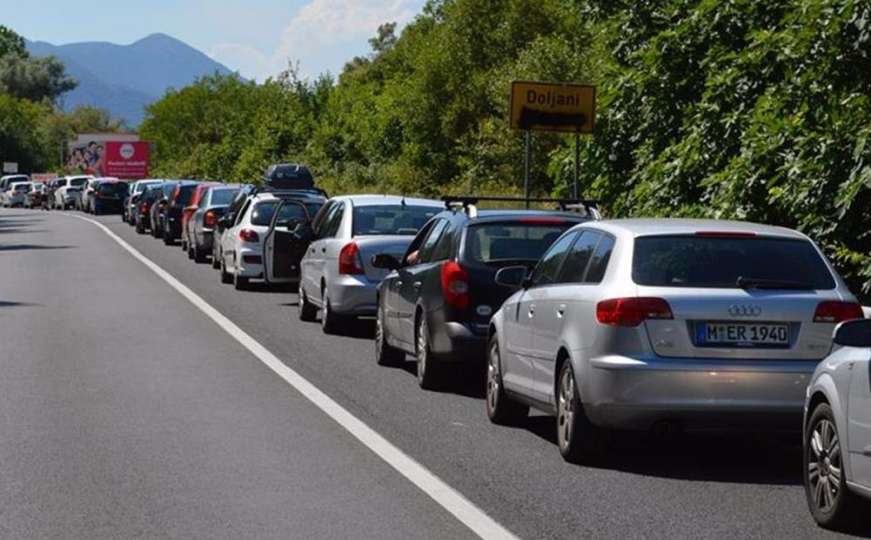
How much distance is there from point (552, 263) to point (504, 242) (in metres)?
2.55

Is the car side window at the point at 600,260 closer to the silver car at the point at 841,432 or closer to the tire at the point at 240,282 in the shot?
the silver car at the point at 841,432

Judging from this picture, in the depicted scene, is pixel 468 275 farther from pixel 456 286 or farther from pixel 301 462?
pixel 301 462

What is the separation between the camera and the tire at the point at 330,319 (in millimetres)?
21062

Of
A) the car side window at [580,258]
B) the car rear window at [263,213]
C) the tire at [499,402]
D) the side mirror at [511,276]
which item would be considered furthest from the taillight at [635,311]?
the car rear window at [263,213]

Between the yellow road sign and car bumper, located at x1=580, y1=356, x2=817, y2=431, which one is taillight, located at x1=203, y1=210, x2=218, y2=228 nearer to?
the yellow road sign

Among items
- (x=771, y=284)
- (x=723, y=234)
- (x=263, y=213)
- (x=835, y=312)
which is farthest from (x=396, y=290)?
(x=263, y=213)

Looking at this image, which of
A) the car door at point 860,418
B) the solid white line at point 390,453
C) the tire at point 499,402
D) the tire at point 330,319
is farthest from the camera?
the tire at point 330,319

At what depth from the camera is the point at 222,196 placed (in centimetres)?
3878

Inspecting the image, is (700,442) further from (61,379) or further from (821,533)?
(61,379)

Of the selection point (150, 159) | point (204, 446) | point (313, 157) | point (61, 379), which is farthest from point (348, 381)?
point (150, 159)

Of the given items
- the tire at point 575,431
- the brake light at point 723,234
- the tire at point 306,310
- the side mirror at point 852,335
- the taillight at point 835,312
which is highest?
the brake light at point 723,234

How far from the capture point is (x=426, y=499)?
9992 mm

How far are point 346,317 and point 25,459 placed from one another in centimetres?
973

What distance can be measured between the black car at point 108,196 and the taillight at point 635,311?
248ft
